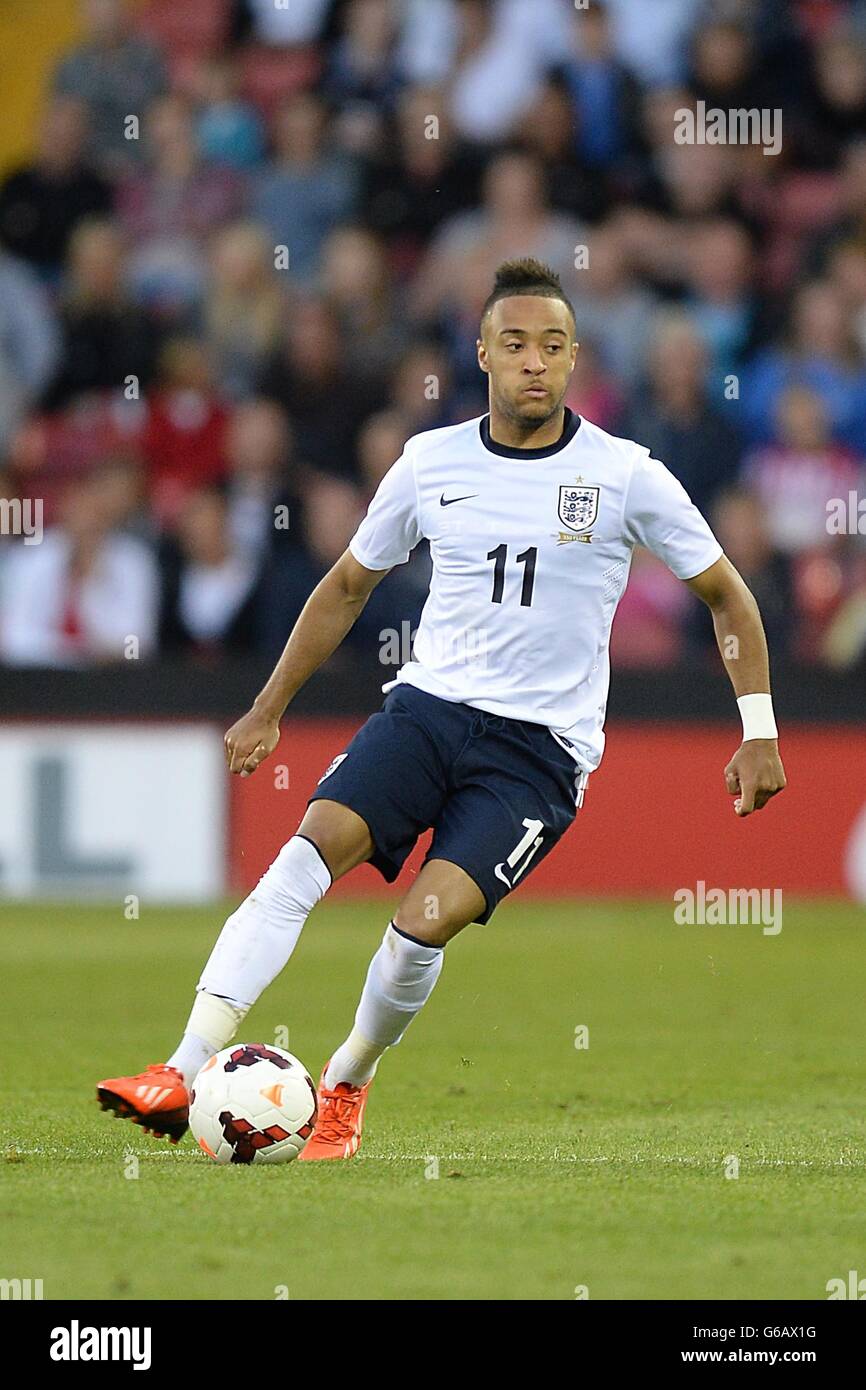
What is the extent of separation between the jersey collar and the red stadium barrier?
6636mm

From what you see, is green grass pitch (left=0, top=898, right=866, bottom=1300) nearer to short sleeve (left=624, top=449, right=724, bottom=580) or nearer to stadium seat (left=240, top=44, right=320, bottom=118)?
short sleeve (left=624, top=449, right=724, bottom=580)

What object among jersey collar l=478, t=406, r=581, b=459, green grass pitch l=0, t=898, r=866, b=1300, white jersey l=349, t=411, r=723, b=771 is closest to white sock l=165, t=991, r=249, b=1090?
green grass pitch l=0, t=898, r=866, b=1300

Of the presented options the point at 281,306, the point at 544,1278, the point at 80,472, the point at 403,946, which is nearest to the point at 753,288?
the point at 281,306

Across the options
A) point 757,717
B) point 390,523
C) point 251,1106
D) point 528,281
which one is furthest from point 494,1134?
point 528,281

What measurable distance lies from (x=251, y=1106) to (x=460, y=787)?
101 cm

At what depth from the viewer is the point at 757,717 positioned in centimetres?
607

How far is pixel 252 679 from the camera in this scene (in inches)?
514

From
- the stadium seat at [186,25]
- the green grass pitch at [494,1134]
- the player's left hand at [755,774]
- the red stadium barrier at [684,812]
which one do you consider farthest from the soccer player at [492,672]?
the stadium seat at [186,25]

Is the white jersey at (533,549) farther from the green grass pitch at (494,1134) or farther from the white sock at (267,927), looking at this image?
the green grass pitch at (494,1134)

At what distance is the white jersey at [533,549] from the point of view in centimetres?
611

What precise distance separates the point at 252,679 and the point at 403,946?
23.5 feet

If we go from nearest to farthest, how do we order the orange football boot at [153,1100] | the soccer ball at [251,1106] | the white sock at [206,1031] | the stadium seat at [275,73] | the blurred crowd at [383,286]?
1. the orange football boot at [153,1100]
2. the soccer ball at [251,1106]
3. the white sock at [206,1031]
4. the blurred crowd at [383,286]
5. the stadium seat at [275,73]

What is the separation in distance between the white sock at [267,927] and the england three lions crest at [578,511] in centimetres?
105
